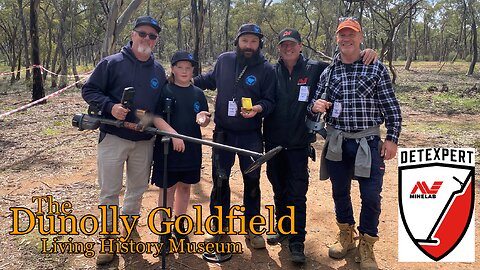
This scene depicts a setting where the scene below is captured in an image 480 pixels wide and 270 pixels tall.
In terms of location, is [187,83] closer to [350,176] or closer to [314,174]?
[350,176]

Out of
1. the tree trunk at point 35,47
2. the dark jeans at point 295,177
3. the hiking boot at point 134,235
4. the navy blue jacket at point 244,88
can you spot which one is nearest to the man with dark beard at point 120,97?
the hiking boot at point 134,235

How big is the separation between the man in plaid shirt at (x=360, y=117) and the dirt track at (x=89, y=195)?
0.69m

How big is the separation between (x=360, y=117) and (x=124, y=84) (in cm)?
190

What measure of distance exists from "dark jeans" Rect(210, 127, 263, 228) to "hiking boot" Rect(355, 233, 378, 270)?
1.00 metres

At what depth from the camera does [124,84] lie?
327 centimetres

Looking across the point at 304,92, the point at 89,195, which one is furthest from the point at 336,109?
the point at 89,195

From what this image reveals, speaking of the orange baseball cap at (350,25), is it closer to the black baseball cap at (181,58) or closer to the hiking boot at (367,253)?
the black baseball cap at (181,58)

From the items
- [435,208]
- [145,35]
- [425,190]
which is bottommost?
[435,208]

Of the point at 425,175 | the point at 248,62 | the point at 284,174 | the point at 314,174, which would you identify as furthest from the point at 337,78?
the point at 314,174

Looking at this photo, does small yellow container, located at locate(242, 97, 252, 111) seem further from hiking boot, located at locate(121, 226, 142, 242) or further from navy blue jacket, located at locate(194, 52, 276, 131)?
hiking boot, located at locate(121, 226, 142, 242)

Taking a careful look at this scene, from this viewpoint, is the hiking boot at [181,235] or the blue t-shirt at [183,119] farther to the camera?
the hiking boot at [181,235]

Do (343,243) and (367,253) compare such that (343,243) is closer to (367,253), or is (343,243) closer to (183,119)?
(367,253)

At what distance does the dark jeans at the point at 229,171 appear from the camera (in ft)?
11.8

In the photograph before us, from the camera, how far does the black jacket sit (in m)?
3.54
